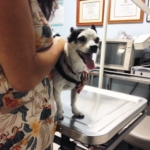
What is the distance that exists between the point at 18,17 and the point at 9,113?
24 centimetres

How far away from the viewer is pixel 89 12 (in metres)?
2.23

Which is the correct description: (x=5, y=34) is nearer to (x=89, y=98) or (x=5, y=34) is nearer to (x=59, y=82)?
(x=59, y=82)

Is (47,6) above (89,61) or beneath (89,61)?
above

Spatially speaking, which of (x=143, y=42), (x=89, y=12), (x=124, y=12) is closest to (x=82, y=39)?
(x=143, y=42)

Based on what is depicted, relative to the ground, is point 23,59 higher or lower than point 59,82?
higher

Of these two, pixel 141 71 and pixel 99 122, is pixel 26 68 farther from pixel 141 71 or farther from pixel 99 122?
pixel 141 71

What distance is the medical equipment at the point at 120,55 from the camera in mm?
1682

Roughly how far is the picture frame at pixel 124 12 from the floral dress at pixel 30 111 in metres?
1.59

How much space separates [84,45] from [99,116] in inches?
11.0

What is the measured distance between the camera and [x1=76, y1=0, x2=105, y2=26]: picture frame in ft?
7.04

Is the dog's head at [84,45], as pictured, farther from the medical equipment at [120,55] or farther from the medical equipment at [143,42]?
the medical equipment at [120,55]

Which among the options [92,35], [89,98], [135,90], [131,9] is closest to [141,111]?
[89,98]

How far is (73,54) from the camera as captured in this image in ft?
2.21

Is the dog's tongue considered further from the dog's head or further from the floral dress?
the floral dress
